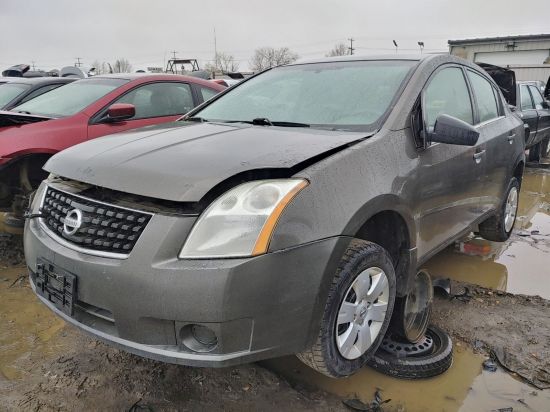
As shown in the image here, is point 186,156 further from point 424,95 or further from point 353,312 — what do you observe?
point 424,95

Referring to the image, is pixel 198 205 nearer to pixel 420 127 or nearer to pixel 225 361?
pixel 225 361

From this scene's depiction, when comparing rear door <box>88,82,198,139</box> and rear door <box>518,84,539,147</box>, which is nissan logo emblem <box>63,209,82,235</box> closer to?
rear door <box>88,82,198,139</box>

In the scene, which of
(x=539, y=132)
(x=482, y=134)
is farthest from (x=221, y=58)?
(x=482, y=134)

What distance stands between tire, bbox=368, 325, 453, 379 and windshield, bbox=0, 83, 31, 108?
20.7 ft

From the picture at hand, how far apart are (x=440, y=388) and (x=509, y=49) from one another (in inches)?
1428

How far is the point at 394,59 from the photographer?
312cm

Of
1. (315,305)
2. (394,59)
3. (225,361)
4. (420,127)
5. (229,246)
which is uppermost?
(394,59)

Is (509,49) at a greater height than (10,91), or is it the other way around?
(509,49)

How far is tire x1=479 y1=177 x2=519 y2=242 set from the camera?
4.29 metres

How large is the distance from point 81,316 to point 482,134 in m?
2.97

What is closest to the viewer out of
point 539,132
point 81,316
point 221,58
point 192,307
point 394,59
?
point 192,307

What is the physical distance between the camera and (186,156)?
6.91ft

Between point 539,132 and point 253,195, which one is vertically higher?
point 253,195

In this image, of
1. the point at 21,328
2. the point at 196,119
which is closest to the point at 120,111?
the point at 196,119
